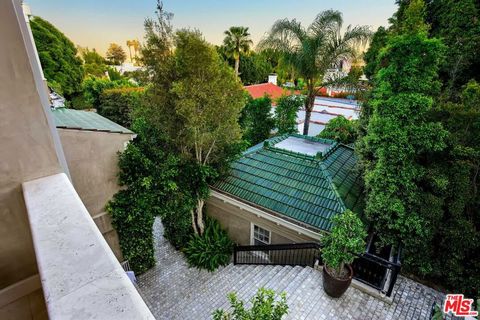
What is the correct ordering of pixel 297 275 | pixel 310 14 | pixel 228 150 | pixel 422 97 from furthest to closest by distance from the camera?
pixel 310 14, pixel 228 150, pixel 297 275, pixel 422 97

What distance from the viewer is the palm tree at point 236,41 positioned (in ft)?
74.0

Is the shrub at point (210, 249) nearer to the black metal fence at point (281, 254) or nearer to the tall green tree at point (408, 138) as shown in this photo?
the black metal fence at point (281, 254)

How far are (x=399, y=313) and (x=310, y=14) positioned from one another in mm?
12892

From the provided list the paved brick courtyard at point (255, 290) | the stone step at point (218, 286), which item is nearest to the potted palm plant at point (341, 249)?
the paved brick courtyard at point (255, 290)

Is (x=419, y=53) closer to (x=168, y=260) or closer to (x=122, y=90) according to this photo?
(x=168, y=260)

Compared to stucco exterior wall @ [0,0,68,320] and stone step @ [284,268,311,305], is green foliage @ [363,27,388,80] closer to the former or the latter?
stone step @ [284,268,311,305]

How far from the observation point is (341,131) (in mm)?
14031

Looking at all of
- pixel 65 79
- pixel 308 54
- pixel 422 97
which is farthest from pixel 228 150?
pixel 65 79

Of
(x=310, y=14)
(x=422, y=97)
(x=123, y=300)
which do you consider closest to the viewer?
(x=123, y=300)

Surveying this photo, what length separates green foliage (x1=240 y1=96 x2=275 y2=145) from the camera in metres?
16.3

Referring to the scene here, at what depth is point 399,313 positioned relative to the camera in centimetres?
609

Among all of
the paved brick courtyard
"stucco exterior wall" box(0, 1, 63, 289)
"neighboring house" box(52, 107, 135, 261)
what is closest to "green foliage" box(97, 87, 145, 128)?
"neighboring house" box(52, 107, 135, 261)

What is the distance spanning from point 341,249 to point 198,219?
5.71 metres

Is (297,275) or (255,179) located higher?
(255,179)
